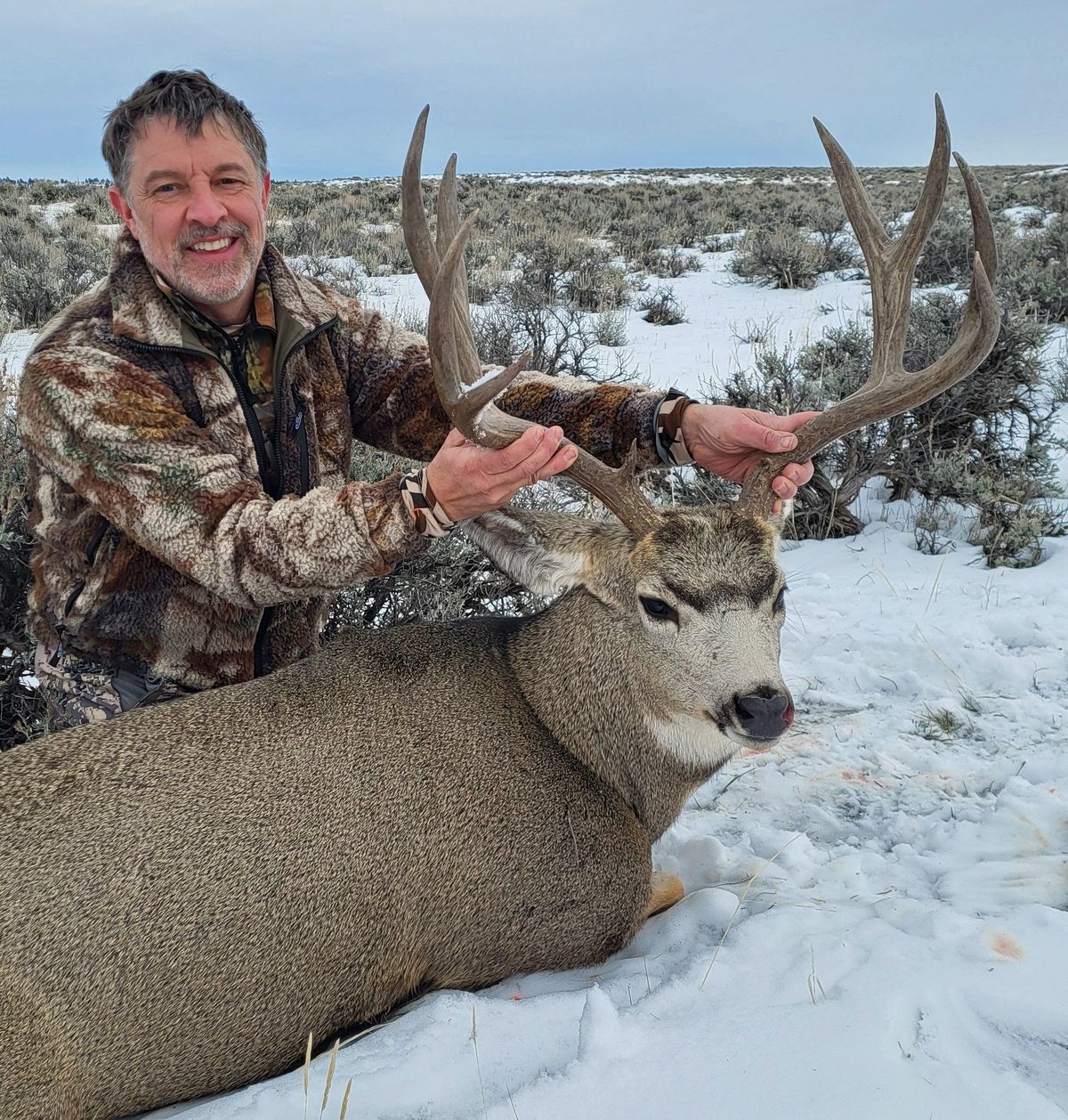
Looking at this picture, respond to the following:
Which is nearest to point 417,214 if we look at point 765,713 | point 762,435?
point 762,435

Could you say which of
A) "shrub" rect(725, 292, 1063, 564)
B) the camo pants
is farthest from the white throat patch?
"shrub" rect(725, 292, 1063, 564)

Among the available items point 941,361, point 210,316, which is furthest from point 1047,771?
point 210,316

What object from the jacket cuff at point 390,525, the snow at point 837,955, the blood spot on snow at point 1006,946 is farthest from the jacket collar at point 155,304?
the blood spot on snow at point 1006,946

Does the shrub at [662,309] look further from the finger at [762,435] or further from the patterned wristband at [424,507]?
the patterned wristband at [424,507]

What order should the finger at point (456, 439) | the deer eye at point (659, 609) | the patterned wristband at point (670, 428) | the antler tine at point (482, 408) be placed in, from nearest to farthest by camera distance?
the antler tine at point (482, 408) → the finger at point (456, 439) → the deer eye at point (659, 609) → the patterned wristband at point (670, 428)

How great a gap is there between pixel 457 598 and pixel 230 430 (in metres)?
1.75

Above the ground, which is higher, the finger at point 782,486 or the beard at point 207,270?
the beard at point 207,270

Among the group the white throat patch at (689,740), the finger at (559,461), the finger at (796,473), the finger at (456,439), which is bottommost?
the white throat patch at (689,740)

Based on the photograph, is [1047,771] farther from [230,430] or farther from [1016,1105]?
[230,430]

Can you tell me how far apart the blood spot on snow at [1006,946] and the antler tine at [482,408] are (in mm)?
1507

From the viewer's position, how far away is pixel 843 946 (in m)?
2.54

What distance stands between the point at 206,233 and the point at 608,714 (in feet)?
7.32

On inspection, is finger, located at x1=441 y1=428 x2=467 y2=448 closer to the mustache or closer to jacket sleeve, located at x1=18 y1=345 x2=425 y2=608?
jacket sleeve, located at x1=18 y1=345 x2=425 y2=608

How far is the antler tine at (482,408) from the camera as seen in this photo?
264cm
